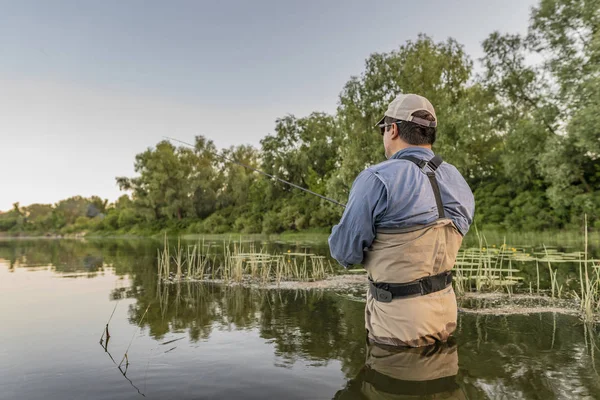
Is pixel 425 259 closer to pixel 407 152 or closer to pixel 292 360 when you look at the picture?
pixel 407 152

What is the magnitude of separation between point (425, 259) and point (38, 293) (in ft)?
29.8

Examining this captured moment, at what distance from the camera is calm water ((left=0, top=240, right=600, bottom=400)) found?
308cm

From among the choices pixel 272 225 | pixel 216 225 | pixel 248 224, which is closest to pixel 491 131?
pixel 272 225

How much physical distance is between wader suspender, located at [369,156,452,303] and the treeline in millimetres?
22976

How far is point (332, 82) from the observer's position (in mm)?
37438

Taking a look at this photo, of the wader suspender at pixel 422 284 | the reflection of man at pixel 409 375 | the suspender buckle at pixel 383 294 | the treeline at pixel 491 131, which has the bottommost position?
the reflection of man at pixel 409 375

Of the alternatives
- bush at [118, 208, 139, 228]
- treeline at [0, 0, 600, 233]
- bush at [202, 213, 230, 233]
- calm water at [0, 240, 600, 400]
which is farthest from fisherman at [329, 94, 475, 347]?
bush at [118, 208, 139, 228]

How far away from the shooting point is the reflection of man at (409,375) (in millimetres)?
2802

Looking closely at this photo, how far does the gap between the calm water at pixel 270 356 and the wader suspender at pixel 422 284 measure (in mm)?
454

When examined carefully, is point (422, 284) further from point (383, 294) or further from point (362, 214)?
point (362, 214)

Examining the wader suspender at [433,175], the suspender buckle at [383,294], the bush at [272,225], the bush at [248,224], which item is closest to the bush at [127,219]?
the bush at [248,224]

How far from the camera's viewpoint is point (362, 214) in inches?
108

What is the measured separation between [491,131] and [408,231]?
1275 inches

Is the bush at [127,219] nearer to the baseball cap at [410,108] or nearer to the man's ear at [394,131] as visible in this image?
the man's ear at [394,131]
